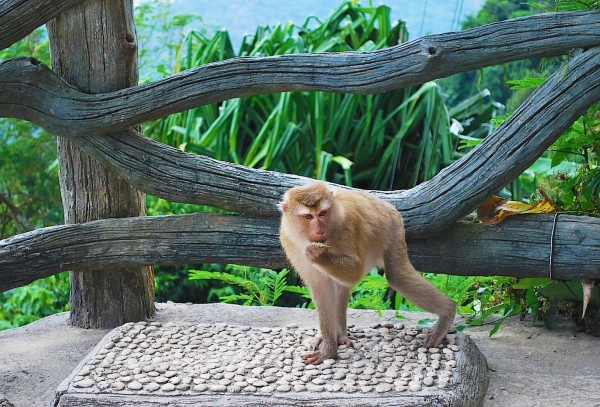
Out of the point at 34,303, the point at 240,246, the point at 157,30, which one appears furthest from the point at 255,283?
the point at 157,30

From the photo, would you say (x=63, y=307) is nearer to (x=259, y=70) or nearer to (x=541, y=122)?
(x=259, y=70)

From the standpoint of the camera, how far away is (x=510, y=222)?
3574 millimetres

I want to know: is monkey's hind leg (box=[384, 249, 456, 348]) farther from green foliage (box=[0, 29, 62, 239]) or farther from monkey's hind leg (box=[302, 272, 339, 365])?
green foliage (box=[0, 29, 62, 239])

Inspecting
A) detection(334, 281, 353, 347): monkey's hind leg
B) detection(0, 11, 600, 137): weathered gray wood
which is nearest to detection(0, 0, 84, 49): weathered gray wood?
detection(0, 11, 600, 137): weathered gray wood

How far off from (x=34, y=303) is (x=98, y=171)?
2.70m

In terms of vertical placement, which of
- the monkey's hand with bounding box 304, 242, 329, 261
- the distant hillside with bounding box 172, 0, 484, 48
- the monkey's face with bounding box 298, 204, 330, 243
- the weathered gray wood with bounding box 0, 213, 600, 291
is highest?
the distant hillside with bounding box 172, 0, 484, 48

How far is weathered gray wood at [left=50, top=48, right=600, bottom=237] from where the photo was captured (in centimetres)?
329

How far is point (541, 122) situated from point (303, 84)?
113cm

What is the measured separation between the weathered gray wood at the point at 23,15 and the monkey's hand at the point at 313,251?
1.85m

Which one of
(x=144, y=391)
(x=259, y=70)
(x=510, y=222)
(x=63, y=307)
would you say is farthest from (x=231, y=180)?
(x=63, y=307)

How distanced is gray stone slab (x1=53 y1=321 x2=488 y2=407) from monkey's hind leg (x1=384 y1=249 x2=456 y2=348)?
10cm

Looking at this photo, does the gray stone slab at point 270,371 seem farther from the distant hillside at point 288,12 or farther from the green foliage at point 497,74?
the distant hillside at point 288,12

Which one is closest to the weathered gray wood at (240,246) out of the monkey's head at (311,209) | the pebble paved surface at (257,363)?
the pebble paved surface at (257,363)

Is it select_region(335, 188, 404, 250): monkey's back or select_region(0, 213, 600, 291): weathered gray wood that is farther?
select_region(0, 213, 600, 291): weathered gray wood
